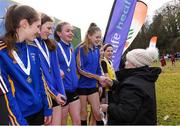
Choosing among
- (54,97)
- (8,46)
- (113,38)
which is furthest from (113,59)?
(8,46)

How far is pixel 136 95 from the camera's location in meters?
3.45

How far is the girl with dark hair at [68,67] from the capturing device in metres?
5.55

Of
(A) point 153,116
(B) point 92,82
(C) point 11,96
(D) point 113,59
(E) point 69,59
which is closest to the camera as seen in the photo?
(C) point 11,96

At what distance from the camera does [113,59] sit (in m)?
8.45

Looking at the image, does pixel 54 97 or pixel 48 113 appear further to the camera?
pixel 54 97

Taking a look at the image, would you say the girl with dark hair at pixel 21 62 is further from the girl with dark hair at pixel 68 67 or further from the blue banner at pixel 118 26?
the blue banner at pixel 118 26

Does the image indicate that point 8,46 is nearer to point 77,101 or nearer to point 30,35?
point 30,35

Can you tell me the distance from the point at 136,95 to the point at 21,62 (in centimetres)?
104

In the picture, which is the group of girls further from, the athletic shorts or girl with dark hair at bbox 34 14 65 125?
the athletic shorts

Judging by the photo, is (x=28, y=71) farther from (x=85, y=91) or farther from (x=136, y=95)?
(x=85, y=91)

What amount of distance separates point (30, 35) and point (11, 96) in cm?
57

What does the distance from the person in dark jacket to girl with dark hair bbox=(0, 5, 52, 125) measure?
72 cm

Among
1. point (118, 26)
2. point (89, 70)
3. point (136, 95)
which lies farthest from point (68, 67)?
point (118, 26)

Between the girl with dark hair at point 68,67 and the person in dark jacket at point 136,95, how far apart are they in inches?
69.2
